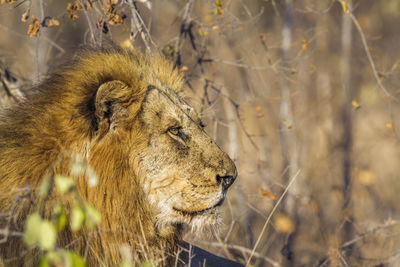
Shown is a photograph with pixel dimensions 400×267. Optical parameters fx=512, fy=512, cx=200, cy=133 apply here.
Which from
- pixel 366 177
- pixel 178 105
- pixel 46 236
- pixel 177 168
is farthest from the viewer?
pixel 366 177

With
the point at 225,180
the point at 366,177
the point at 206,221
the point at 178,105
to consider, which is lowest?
the point at 366,177

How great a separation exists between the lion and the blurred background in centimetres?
137

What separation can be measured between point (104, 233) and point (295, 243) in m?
4.97

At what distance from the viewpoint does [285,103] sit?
9.58m

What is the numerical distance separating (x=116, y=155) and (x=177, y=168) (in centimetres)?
40

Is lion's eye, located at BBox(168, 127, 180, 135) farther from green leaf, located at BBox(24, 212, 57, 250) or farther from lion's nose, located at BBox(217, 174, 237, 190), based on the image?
green leaf, located at BBox(24, 212, 57, 250)

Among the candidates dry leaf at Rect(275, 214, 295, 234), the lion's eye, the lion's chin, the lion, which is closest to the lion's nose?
the lion

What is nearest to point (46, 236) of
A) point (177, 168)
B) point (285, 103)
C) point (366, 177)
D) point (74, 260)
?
point (74, 260)

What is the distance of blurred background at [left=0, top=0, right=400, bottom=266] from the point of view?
6055 millimetres

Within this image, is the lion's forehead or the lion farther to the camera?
the lion's forehead

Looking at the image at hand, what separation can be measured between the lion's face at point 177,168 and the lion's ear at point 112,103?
0.14m

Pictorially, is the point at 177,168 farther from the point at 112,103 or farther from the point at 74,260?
the point at 74,260

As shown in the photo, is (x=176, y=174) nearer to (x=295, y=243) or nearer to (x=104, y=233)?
(x=104, y=233)

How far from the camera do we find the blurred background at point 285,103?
19.9ft
